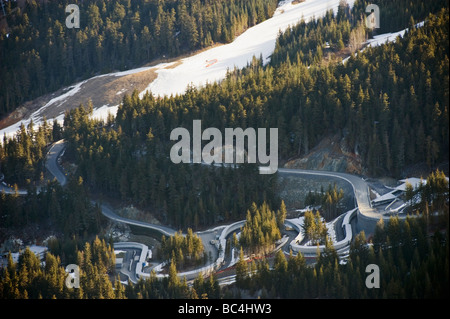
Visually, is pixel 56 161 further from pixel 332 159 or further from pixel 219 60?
pixel 219 60

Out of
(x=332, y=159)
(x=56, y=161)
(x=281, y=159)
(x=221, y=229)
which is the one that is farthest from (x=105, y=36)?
(x=221, y=229)

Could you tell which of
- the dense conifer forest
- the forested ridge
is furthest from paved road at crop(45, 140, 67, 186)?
the forested ridge

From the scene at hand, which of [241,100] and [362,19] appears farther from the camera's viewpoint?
[362,19]

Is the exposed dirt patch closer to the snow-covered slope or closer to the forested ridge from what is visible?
the snow-covered slope

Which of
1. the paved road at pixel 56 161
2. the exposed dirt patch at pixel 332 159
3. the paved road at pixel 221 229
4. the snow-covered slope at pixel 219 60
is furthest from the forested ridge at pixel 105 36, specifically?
the exposed dirt patch at pixel 332 159

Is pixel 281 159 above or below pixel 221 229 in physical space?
above

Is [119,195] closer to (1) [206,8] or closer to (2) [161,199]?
(2) [161,199]

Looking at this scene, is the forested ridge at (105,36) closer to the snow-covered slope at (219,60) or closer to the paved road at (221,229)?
the snow-covered slope at (219,60)

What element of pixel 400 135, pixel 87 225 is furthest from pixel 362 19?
pixel 87 225
